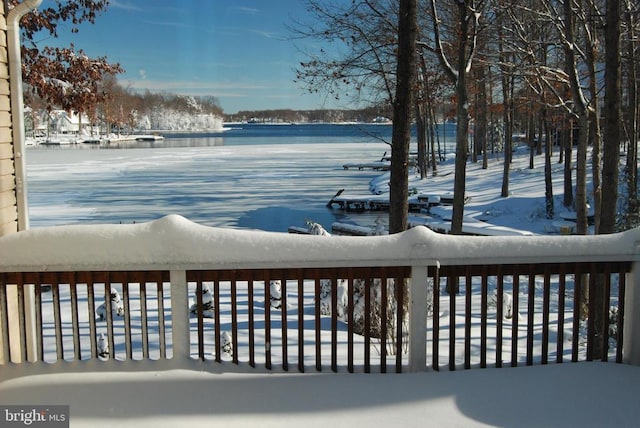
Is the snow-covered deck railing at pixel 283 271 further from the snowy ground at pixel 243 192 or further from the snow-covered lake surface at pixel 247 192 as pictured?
the snowy ground at pixel 243 192

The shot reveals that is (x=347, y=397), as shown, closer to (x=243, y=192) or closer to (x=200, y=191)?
(x=243, y=192)

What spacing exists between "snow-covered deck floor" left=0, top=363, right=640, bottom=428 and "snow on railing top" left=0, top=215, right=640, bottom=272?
2.50 feet

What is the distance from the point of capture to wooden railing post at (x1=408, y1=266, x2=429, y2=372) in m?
3.76

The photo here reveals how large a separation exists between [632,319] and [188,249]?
3.16 metres

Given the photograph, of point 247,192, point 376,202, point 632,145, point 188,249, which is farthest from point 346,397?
point 247,192

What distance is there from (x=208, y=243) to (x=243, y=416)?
1092 mm

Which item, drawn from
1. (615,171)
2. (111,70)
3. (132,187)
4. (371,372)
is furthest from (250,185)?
(371,372)

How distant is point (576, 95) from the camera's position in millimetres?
9422

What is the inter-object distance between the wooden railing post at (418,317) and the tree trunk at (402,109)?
3643mm

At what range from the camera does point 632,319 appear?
13.1 feet

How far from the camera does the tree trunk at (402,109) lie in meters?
6.83

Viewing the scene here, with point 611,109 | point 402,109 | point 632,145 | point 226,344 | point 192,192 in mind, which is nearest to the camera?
point 226,344

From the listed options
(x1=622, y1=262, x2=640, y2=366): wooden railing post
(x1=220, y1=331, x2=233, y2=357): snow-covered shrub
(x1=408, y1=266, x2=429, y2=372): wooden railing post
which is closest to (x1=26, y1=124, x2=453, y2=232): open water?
(x1=220, y1=331, x2=233, y2=357): snow-covered shrub

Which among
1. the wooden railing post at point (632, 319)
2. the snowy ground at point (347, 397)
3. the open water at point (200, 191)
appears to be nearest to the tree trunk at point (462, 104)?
the open water at point (200, 191)
